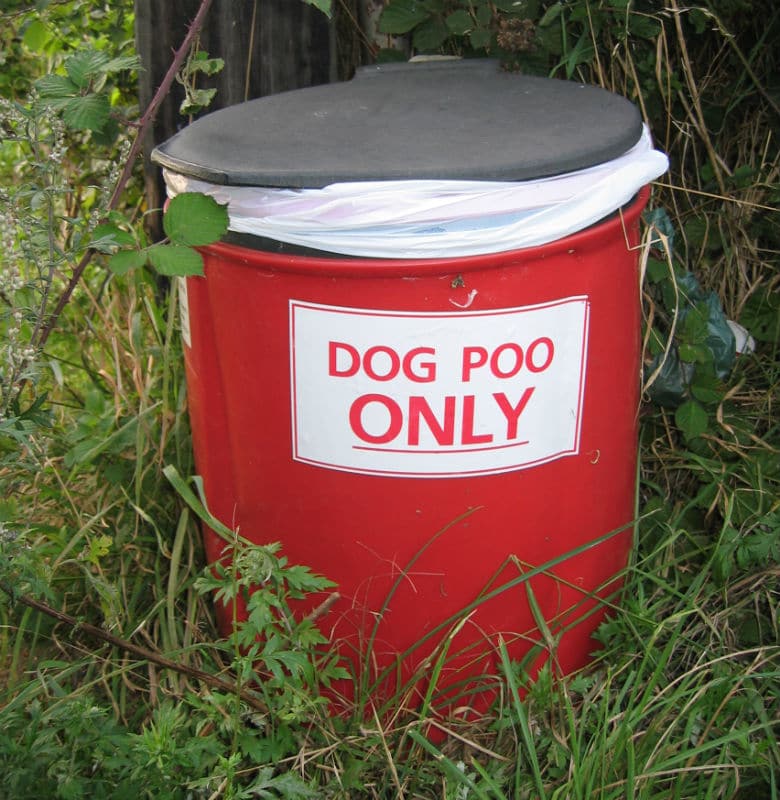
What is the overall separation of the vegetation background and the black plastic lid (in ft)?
0.34

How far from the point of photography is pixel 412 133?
1.29 m

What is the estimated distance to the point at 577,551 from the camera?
1.41m

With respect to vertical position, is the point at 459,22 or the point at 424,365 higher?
the point at 459,22

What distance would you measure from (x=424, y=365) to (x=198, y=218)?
34cm

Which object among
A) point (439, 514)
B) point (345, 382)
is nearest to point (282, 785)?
point (439, 514)

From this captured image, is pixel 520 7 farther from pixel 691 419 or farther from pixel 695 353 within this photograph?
pixel 691 419

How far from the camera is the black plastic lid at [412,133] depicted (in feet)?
3.87

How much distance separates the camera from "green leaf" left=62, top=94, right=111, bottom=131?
1215mm

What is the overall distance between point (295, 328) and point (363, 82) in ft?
1.81

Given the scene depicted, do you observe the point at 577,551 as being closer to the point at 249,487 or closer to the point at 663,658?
the point at 663,658

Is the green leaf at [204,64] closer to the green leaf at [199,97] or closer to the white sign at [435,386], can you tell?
the green leaf at [199,97]

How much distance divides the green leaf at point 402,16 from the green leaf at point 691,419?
2.85 ft

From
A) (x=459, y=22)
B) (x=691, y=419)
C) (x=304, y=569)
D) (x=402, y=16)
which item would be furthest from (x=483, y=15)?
(x=304, y=569)

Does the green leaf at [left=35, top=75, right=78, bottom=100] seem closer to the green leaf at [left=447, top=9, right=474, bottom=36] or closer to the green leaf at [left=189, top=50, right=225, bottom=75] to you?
the green leaf at [left=189, top=50, right=225, bottom=75]
